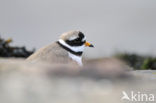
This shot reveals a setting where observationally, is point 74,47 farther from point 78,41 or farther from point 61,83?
point 61,83

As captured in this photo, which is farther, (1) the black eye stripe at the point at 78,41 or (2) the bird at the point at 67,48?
(1) the black eye stripe at the point at 78,41

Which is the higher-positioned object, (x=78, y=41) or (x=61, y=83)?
(x=78, y=41)

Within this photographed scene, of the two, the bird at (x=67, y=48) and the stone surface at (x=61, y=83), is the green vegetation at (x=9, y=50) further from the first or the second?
the stone surface at (x=61, y=83)

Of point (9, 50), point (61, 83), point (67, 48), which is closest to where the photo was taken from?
point (61, 83)

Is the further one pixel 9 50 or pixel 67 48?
pixel 9 50

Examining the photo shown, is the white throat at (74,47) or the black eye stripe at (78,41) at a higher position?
the black eye stripe at (78,41)

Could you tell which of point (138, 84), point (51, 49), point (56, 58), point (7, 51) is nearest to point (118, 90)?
point (138, 84)

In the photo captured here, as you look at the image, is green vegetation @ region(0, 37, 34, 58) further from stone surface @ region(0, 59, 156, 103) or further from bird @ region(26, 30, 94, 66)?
stone surface @ region(0, 59, 156, 103)

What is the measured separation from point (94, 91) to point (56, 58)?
5.22 ft

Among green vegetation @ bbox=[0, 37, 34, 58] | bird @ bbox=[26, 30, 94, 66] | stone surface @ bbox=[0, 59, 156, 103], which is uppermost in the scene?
green vegetation @ bbox=[0, 37, 34, 58]

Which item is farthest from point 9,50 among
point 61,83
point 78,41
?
point 61,83

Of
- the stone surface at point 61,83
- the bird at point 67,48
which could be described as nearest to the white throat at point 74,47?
the bird at point 67,48

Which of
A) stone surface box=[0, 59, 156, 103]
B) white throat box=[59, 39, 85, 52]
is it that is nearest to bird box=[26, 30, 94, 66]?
white throat box=[59, 39, 85, 52]

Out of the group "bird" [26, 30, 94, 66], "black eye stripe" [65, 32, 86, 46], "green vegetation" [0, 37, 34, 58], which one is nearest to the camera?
"bird" [26, 30, 94, 66]
